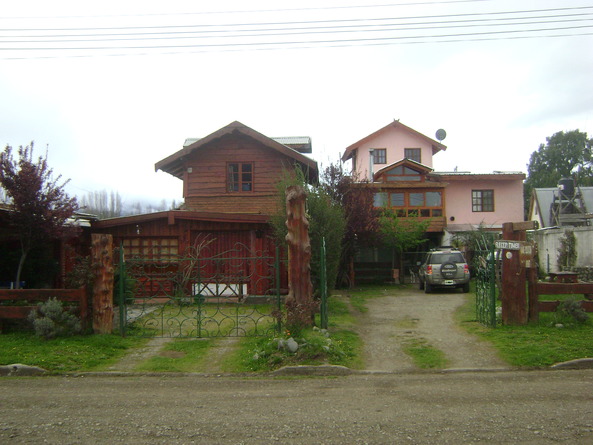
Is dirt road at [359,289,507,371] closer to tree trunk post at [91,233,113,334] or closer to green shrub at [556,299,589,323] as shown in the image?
green shrub at [556,299,589,323]

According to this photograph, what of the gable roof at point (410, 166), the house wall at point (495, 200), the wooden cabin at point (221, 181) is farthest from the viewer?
the house wall at point (495, 200)

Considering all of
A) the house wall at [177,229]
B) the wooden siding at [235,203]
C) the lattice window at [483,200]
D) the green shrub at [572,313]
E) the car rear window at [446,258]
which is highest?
the lattice window at [483,200]

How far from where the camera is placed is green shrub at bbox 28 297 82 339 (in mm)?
9516

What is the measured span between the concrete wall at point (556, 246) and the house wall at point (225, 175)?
1160cm

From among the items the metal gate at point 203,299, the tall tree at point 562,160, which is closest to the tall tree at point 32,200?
the metal gate at point 203,299

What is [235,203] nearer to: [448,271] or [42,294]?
[448,271]

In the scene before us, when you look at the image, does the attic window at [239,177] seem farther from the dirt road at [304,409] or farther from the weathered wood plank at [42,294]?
the dirt road at [304,409]

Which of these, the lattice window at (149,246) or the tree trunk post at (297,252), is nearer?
the tree trunk post at (297,252)

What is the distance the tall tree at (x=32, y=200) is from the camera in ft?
38.1

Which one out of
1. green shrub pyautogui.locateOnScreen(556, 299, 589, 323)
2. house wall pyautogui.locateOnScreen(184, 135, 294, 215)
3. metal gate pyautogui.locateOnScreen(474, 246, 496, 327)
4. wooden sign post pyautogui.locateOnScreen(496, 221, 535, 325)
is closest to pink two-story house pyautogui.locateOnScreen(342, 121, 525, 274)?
house wall pyautogui.locateOnScreen(184, 135, 294, 215)

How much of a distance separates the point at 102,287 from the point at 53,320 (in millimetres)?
1070

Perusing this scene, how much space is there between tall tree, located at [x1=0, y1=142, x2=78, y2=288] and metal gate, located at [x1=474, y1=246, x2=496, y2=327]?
980 cm

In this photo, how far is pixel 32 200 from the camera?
461 inches

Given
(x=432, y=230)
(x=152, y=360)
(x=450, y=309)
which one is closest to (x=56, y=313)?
(x=152, y=360)
